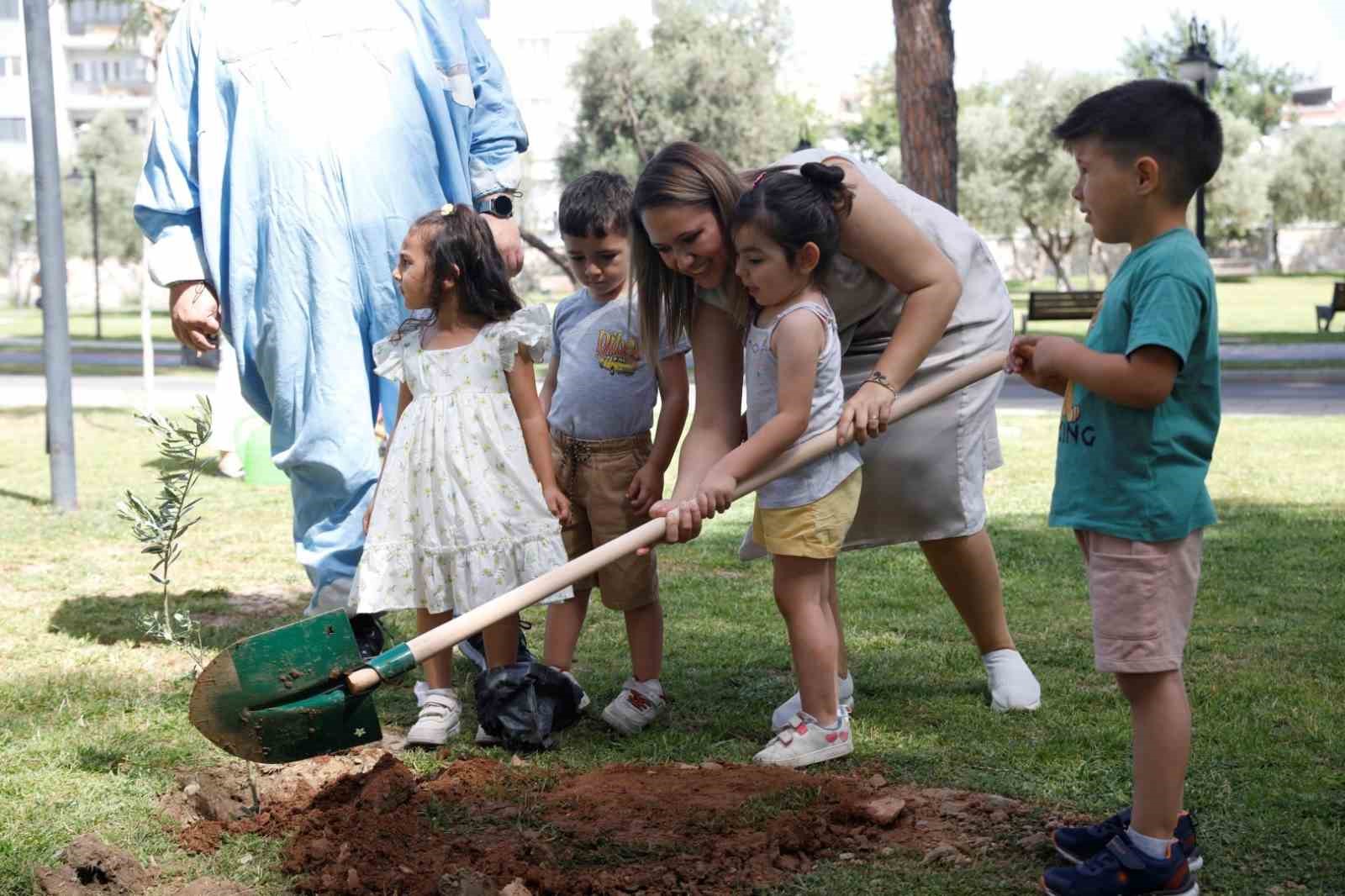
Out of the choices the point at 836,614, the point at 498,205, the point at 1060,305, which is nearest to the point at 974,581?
the point at 836,614

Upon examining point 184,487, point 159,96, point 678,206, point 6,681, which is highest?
point 159,96

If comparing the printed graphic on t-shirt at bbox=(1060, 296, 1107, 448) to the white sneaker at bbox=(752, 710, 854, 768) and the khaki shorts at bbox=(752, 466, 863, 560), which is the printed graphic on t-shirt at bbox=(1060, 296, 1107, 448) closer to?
the khaki shorts at bbox=(752, 466, 863, 560)

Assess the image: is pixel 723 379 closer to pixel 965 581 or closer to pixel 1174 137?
pixel 965 581

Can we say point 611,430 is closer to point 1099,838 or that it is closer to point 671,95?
point 1099,838

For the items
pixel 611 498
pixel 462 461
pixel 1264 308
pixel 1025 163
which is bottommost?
pixel 1264 308

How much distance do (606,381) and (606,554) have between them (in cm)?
82

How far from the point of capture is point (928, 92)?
10.8 metres

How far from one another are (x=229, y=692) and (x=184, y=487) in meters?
0.79

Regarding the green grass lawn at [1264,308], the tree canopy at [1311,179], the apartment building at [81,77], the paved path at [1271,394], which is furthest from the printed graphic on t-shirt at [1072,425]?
the apartment building at [81,77]

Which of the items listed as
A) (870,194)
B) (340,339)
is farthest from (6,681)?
(870,194)

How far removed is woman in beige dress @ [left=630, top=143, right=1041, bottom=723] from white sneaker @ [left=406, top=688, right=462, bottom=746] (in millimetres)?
826

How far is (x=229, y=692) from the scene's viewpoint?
2971 mm

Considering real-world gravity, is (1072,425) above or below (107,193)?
below

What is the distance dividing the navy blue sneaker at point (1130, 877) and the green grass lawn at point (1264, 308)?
1328 centimetres
